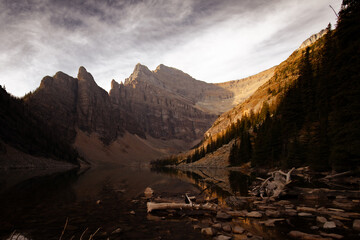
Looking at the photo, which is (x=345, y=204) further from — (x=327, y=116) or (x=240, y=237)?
(x=327, y=116)

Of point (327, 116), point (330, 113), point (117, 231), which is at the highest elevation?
point (330, 113)

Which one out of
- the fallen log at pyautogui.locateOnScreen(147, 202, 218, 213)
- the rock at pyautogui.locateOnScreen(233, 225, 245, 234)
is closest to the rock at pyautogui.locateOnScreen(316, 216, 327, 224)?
the rock at pyautogui.locateOnScreen(233, 225, 245, 234)

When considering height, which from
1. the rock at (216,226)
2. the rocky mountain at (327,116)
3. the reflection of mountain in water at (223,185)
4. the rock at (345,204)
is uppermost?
the rocky mountain at (327,116)

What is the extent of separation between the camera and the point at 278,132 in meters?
53.8

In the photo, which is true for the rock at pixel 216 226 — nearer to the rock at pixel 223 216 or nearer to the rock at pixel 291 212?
the rock at pixel 223 216

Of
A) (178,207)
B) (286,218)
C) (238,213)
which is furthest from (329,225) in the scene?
(178,207)

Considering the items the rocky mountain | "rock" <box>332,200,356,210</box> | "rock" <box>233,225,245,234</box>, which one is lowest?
"rock" <box>332,200,356,210</box>

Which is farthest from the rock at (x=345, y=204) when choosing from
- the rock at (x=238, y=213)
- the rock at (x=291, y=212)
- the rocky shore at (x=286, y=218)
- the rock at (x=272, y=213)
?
the rock at (x=238, y=213)

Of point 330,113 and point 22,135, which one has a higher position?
point 22,135

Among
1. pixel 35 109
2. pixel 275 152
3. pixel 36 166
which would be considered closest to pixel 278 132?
pixel 275 152

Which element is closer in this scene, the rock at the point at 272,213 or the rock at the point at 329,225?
the rock at the point at 329,225

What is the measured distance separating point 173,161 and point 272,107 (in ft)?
317

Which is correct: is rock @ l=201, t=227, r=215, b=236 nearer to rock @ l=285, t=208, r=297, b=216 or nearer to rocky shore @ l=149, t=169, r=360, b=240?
rocky shore @ l=149, t=169, r=360, b=240

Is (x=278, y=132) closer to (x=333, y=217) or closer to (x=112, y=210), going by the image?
(x=333, y=217)
